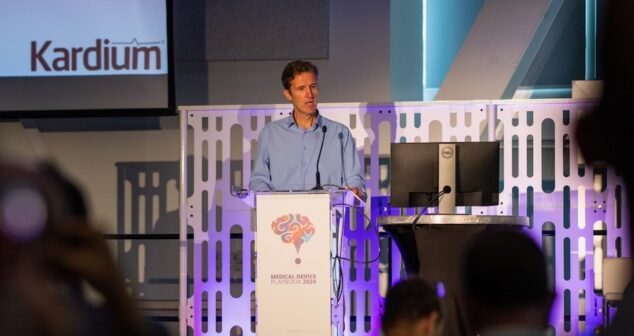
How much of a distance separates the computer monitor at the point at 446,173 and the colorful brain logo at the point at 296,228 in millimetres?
603

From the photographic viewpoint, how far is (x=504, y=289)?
115 cm

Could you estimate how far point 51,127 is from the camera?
6.52 m

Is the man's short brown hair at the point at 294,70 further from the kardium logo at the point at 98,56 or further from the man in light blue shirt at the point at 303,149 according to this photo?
the kardium logo at the point at 98,56

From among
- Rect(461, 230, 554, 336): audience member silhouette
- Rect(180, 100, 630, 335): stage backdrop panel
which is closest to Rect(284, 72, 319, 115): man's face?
Rect(180, 100, 630, 335): stage backdrop panel

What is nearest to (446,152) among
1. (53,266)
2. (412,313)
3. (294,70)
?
(294,70)

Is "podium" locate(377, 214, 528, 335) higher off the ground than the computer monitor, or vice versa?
the computer monitor

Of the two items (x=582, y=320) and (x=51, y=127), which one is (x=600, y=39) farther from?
(x=51, y=127)

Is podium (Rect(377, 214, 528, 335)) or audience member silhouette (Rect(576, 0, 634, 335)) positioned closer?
audience member silhouette (Rect(576, 0, 634, 335))

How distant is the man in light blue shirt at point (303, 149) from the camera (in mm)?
4934

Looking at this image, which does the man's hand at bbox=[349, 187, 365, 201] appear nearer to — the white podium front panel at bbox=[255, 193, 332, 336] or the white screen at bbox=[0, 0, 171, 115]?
the white podium front panel at bbox=[255, 193, 332, 336]

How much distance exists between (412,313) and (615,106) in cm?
103

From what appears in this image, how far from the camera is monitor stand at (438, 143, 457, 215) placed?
459cm

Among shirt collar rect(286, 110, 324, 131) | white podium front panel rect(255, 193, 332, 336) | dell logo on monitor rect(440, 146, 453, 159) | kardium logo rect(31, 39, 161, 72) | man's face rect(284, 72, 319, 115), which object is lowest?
white podium front panel rect(255, 193, 332, 336)

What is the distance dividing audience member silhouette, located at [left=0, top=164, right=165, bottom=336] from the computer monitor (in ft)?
13.4
